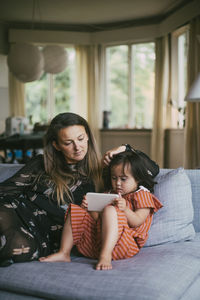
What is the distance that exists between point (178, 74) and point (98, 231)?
5.13m

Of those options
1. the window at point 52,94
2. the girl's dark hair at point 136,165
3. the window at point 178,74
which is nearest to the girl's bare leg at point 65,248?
the girl's dark hair at point 136,165

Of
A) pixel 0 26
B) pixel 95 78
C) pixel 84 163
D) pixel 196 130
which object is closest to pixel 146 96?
pixel 95 78

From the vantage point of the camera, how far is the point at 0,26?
7176 millimetres

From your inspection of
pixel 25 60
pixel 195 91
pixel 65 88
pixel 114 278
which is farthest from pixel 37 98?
pixel 114 278

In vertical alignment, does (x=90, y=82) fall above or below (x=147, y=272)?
above

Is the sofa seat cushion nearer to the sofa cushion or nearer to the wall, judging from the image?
the sofa cushion

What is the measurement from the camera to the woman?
5.90 feet

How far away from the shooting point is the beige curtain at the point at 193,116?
18.0ft

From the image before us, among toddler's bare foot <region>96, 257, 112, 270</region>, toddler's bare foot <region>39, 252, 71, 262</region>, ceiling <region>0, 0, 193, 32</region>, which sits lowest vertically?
toddler's bare foot <region>39, 252, 71, 262</region>

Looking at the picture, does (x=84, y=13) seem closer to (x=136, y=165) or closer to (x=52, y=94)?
(x=52, y=94)

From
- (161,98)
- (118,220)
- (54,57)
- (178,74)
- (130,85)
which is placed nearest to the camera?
(118,220)

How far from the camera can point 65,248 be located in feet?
5.63

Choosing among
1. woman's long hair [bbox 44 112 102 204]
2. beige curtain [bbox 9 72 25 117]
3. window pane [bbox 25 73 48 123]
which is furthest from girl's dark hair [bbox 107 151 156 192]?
window pane [bbox 25 73 48 123]

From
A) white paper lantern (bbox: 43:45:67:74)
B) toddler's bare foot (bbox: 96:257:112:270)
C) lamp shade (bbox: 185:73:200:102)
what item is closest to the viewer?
toddler's bare foot (bbox: 96:257:112:270)
